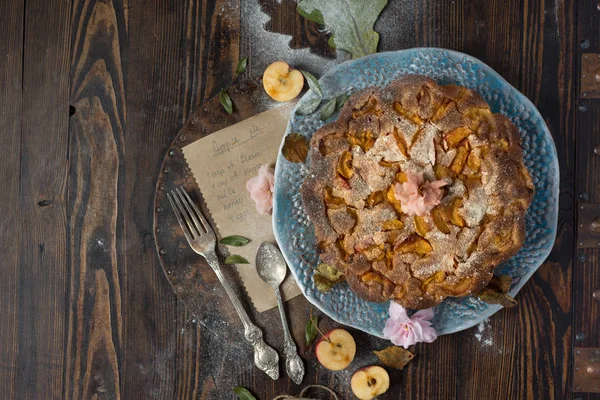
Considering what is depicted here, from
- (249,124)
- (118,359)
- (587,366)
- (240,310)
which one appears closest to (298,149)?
(249,124)

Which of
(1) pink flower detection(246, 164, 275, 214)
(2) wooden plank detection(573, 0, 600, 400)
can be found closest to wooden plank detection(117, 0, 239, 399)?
(1) pink flower detection(246, 164, 275, 214)

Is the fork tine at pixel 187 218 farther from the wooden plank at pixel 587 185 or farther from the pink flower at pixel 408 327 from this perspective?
the wooden plank at pixel 587 185

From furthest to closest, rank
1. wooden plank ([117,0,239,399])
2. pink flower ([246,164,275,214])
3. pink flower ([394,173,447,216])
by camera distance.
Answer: wooden plank ([117,0,239,399])
pink flower ([246,164,275,214])
pink flower ([394,173,447,216])

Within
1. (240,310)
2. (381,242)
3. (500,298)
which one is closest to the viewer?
(381,242)

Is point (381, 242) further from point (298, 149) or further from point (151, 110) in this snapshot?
point (151, 110)

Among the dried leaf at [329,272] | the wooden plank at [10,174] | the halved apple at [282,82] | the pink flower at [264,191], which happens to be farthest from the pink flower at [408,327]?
the wooden plank at [10,174]

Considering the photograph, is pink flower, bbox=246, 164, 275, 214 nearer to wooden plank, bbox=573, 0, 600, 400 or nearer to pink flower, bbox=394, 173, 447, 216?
pink flower, bbox=394, 173, 447, 216

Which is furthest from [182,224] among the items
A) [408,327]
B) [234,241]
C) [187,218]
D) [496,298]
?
[496,298]
